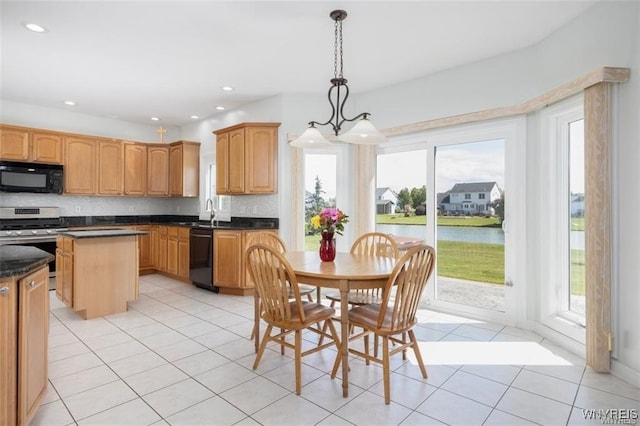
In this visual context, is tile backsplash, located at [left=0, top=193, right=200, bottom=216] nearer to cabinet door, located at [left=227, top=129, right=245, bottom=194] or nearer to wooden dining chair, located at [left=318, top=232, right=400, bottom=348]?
cabinet door, located at [left=227, top=129, right=245, bottom=194]

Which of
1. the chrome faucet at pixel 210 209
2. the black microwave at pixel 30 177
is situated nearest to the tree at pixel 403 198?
the chrome faucet at pixel 210 209

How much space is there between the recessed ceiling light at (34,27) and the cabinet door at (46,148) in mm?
2534

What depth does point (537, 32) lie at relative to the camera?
124 inches

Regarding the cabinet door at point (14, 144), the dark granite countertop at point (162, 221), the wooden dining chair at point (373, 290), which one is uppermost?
the cabinet door at point (14, 144)

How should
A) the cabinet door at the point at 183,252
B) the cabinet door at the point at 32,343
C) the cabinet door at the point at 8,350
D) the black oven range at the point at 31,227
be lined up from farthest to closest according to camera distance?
1. the cabinet door at the point at 183,252
2. the black oven range at the point at 31,227
3. the cabinet door at the point at 32,343
4. the cabinet door at the point at 8,350

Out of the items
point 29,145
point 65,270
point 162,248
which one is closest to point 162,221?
point 162,248

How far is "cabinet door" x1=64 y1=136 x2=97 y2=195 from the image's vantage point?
5414 millimetres

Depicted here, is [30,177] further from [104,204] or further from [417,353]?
[417,353]

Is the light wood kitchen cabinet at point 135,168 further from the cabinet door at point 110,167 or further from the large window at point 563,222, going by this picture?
the large window at point 563,222

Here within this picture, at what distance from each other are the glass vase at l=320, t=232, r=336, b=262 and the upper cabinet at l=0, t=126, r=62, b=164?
4737 millimetres

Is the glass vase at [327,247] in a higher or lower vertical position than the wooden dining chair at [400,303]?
higher

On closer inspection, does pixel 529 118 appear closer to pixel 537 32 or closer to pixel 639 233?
pixel 537 32

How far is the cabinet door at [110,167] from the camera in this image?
18.8 ft

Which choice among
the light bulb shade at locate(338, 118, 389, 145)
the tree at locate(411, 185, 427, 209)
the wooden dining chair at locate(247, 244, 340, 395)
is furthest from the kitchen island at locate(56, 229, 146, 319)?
the tree at locate(411, 185, 427, 209)
